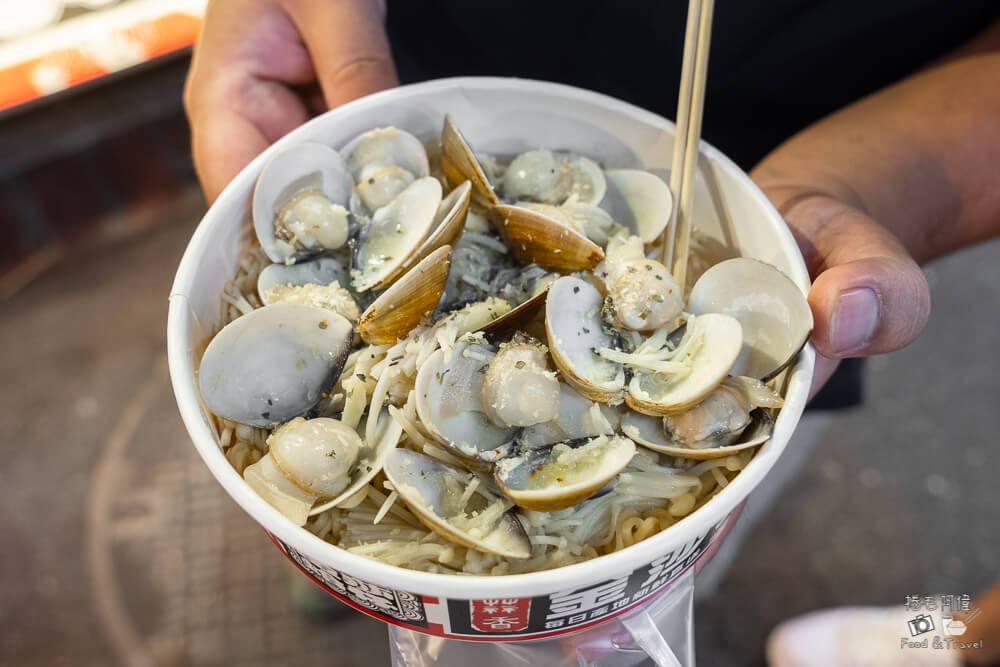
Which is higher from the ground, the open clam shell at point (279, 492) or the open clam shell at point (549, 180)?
the open clam shell at point (549, 180)

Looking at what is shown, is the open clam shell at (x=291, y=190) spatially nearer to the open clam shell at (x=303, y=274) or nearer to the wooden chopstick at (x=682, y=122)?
the open clam shell at (x=303, y=274)

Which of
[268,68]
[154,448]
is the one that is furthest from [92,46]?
[268,68]

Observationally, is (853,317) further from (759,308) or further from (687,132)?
(687,132)

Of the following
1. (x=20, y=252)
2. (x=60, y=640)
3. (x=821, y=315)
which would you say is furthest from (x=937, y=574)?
(x=20, y=252)

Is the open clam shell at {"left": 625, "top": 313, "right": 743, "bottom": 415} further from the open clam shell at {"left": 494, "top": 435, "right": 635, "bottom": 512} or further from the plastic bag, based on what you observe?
the plastic bag

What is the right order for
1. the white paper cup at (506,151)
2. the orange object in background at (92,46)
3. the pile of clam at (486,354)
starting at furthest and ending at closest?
the orange object in background at (92,46) → the pile of clam at (486,354) → the white paper cup at (506,151)

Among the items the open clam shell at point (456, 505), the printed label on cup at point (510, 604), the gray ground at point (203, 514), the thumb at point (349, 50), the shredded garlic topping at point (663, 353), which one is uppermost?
the thumb at point (349, 50)

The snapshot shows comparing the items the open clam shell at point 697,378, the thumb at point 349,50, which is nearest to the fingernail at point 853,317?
the open clam shell at point 697,378
